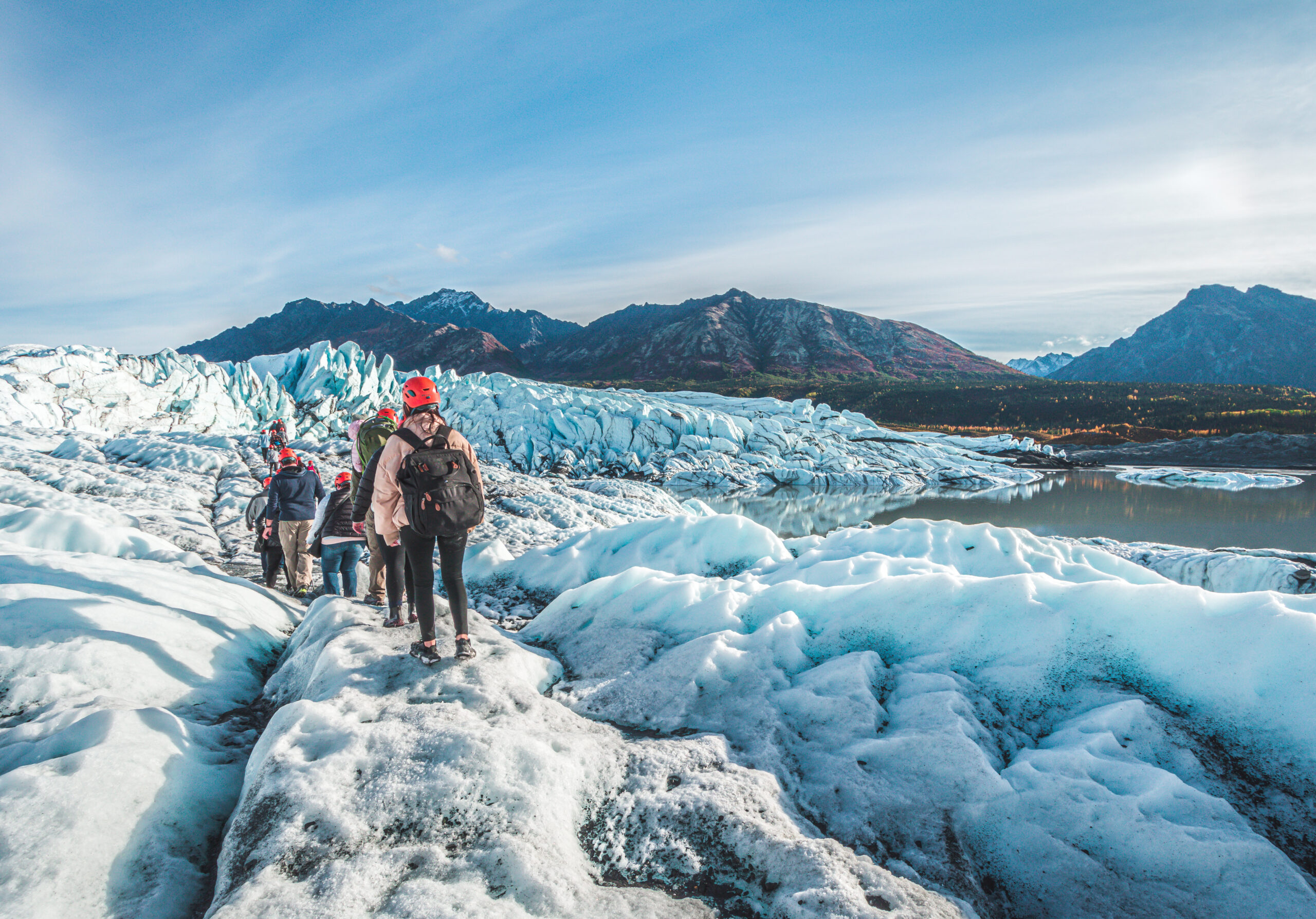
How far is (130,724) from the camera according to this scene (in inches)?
106

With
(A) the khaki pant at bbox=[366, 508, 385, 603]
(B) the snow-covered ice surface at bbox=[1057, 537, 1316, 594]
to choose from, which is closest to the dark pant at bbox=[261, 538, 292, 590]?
(A) the khaki pant at bbox=[366, 508, 385, 603]

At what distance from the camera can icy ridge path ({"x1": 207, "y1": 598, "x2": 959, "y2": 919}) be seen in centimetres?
203

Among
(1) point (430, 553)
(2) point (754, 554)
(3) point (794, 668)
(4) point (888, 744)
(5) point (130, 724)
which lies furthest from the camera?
(2) point (754, 554)

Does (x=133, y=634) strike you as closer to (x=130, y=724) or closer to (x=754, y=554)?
(x=130, y=724)

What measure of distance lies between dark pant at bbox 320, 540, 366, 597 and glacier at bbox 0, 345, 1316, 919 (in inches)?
18.9

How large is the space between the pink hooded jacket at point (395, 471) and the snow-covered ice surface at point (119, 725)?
135 centimetres

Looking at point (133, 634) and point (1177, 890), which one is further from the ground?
point (133, 634)

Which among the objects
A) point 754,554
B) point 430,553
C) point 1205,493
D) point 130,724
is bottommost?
point 1205,493

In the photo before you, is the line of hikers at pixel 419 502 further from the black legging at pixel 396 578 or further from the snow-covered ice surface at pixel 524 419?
the snow-covered ice surface at pixel 524 419

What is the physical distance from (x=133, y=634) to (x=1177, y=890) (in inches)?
223

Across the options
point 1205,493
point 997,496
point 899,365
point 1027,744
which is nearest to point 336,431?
point 1027,744

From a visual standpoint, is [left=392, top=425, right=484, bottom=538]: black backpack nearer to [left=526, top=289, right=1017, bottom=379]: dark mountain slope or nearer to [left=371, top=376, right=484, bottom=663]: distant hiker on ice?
[left=371, top=376, right=484, bottom=663]: distant hiker on ice

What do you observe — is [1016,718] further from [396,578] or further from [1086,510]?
[1086,510]

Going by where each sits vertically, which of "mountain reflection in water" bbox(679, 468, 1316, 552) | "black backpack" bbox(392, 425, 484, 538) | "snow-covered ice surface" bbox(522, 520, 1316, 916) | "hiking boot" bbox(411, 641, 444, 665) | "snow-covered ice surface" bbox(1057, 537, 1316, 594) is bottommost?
"mountain reflection in water" bbox(679, 468, 1316, 552)
